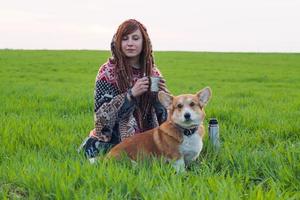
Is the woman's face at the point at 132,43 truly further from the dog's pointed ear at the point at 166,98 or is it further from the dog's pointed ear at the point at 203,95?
the dog's pointed ear at the point at 203,95

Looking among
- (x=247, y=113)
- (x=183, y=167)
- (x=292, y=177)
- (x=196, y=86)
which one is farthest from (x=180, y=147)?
(x=196, y=86)

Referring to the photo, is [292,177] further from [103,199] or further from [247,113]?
[247,113]

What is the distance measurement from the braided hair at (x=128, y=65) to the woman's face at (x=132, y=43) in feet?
0.12

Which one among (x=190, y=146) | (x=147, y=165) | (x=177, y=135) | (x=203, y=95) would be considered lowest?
(x=147, y=165)

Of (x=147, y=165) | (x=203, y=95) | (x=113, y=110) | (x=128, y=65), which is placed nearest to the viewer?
(x=147, y=165)

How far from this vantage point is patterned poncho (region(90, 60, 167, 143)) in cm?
581

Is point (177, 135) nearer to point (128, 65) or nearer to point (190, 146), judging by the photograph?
point (190, 146)

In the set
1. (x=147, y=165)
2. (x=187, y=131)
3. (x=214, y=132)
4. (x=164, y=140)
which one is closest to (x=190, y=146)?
(x=187, y=131)

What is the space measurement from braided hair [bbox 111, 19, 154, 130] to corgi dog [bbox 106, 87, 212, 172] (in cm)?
101

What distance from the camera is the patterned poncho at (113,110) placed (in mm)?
5809

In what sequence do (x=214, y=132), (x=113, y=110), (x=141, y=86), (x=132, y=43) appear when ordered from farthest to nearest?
(x=113, y=110) → (x=132, y=43) → (x=214, y=132) → (x=141, y=86)

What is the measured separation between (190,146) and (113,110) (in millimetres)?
1304

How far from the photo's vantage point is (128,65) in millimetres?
5957

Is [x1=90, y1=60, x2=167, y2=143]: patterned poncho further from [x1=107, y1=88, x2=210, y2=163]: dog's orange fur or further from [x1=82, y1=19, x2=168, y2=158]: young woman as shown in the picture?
[x1=107, y1=88, x2=210, y2=163]: dog's orange fur
